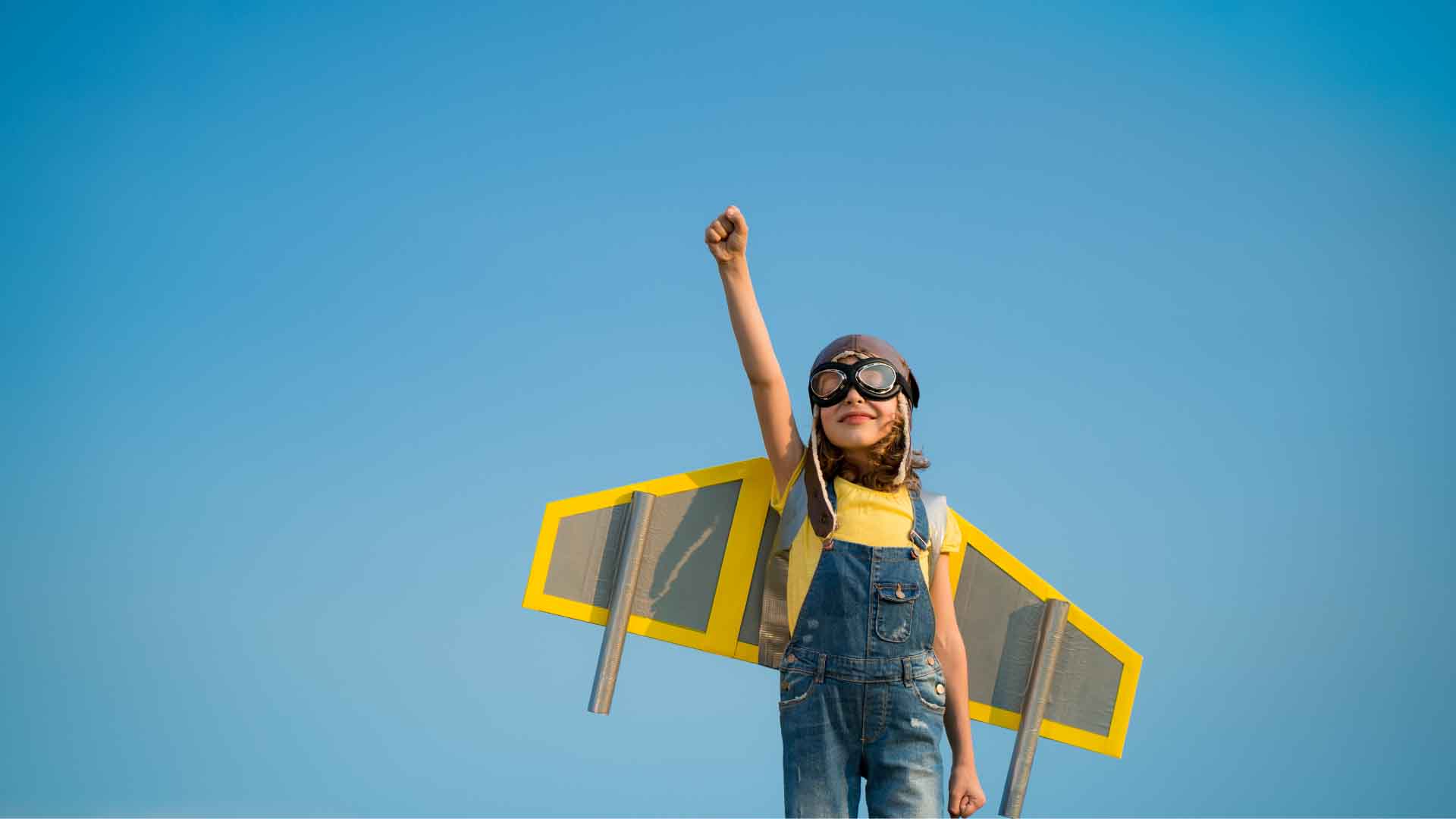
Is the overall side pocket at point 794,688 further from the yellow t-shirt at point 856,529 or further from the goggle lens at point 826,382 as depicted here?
the goggle lens at point 826,382

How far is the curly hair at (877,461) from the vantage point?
3439 mm

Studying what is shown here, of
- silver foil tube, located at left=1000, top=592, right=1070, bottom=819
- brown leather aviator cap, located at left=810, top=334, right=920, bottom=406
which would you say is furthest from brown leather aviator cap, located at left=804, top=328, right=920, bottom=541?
silver foil tube, located at left=1000, top=592, right=1070, bottom=819

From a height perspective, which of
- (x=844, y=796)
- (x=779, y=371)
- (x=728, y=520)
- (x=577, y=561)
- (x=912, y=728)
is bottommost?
(x=844, y=796)

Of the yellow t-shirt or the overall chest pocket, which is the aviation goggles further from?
the overall chest pocket

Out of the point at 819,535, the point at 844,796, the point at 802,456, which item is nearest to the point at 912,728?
the point at 844,796

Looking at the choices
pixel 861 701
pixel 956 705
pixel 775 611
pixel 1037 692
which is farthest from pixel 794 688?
pixel 1037 692

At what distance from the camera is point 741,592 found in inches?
145

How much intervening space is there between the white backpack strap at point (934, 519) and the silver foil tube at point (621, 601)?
84 cm

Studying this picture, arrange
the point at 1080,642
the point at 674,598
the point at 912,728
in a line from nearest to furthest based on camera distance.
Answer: the point at 912,728, the point at 674,598, the point at 1080,642

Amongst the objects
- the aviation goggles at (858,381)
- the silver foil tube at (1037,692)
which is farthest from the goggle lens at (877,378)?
the silver foil tube at (1037,692)

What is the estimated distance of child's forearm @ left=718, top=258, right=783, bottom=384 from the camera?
3.33m

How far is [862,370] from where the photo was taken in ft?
11.2

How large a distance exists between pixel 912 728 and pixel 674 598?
2.95ft

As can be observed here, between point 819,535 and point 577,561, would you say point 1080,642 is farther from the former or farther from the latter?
point 577,561
